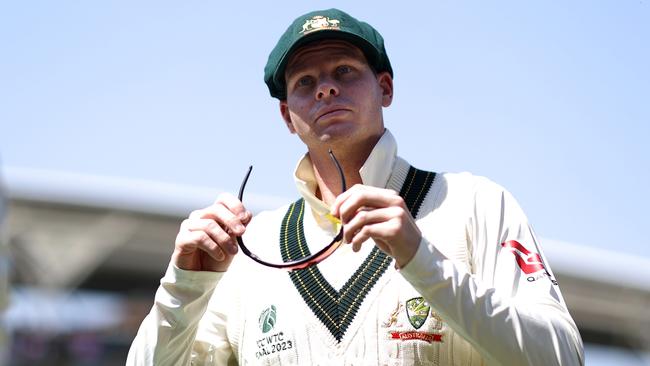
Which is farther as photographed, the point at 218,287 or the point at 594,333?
the point at 594,333

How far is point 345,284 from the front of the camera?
527cm

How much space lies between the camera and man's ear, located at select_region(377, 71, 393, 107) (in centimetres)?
585

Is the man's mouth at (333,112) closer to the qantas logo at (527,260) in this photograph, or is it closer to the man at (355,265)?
the man at (355,265)

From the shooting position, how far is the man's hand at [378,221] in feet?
14.3

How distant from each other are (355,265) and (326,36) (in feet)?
3.37

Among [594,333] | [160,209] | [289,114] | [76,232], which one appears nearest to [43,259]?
[76,232]

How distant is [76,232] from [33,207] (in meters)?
1.56

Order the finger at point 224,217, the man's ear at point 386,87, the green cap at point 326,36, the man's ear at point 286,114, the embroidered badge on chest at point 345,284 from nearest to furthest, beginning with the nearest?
the finger at point 224,217, the embroidered badge on chest at point 345,284, the green cap at point 326,36, the man's ear at point 386,87, the man's ear at point 286,114

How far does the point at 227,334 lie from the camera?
18.3 feet

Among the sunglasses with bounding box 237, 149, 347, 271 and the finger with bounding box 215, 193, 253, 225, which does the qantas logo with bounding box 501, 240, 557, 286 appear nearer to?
the sunglasses with bounding box 237, 149, 347, 271

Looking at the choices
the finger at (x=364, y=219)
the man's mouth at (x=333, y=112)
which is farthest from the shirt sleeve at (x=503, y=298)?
the man's mouth at (x=333, y=112)

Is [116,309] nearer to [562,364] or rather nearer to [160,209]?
[160,209]

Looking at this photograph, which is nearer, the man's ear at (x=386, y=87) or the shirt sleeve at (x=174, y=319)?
the shirt sleeve at (x=174, y=319)

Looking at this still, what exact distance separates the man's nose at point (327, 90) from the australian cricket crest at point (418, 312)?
1009mm
